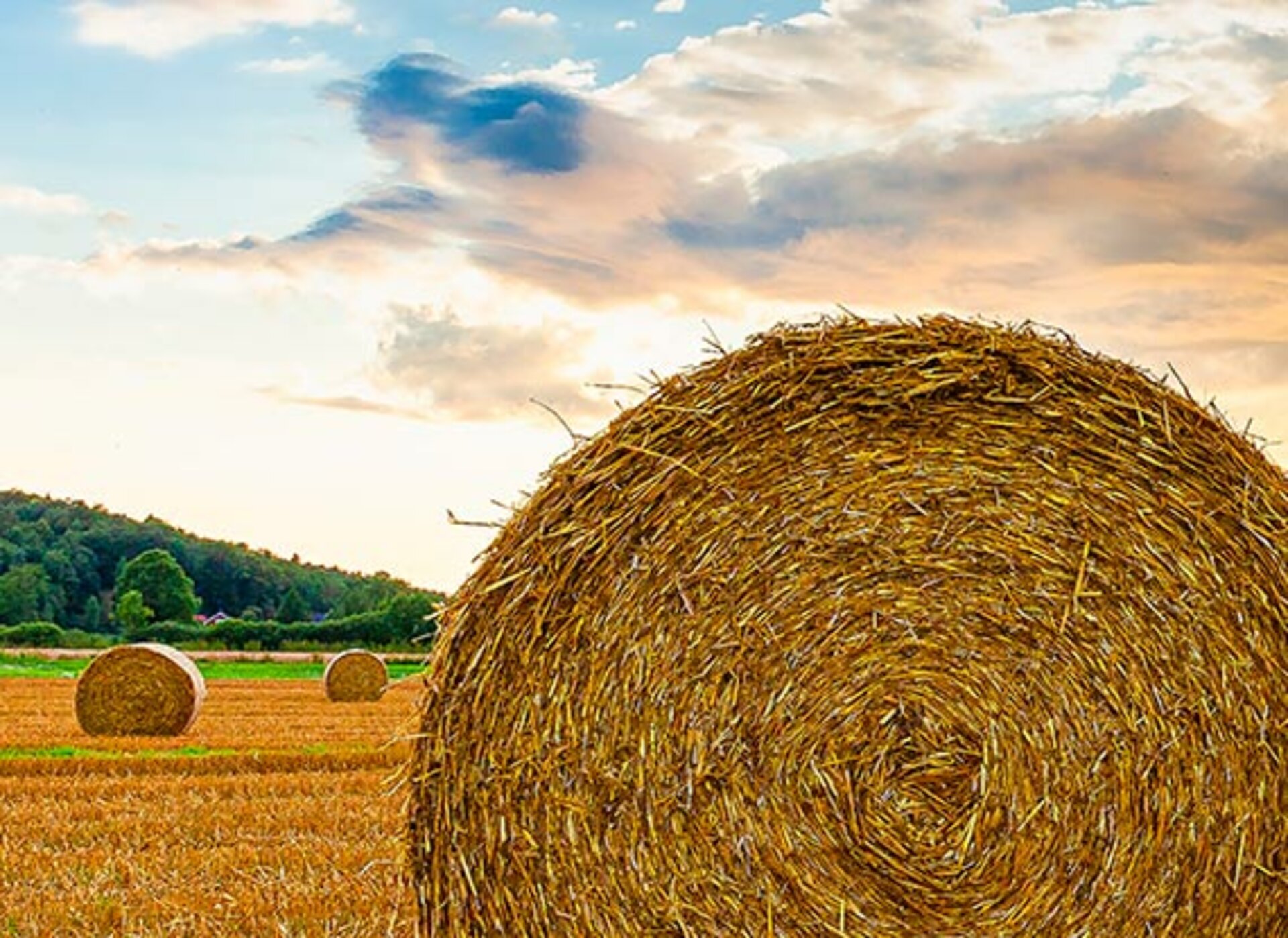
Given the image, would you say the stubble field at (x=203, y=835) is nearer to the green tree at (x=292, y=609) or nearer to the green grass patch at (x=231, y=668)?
the green grass patch at (x=231, y=668)

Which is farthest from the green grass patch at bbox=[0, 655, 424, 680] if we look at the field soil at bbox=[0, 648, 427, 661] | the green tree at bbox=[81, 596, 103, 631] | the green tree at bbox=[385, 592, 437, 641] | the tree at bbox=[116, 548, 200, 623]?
the green tree at bbox=[81, 596, 103, 631]

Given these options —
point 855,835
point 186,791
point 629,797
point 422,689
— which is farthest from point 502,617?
point 186,791

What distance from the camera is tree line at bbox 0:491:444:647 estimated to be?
68125mm

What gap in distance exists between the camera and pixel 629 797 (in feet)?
16.9

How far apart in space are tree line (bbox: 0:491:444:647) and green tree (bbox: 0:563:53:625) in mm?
42

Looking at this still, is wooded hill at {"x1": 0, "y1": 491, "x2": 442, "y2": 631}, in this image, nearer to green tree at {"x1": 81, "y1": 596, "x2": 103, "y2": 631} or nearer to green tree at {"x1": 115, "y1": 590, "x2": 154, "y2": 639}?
green tree at {"x1": 81, "y1": 596, "x2": 103, "y2": 631}

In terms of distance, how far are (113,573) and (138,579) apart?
5170 millimetres

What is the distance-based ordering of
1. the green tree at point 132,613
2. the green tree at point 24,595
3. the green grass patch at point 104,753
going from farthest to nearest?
the green tree at point 24,595 → the green tree at point 132,613 → the green grass patch at point 104,753

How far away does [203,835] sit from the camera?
916 cm

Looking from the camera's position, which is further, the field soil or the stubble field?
the field soil

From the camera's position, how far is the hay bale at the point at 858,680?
5137 millimetres

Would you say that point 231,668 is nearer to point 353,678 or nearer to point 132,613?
point 353,678

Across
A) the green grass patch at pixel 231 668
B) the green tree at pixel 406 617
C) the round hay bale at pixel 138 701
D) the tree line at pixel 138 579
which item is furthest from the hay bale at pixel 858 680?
the tree line at pixel 138 579

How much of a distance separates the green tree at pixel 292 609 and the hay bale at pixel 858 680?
65.7 m
